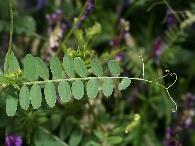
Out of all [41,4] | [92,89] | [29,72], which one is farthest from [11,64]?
[41,4]

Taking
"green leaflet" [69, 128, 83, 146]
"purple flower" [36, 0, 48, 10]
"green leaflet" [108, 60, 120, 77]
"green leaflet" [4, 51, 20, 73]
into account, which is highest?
"purple flower" [36, 0, 48, 10]

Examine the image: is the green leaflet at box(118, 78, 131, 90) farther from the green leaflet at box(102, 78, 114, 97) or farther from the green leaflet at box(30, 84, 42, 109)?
the green leaflet at box(30, 84, 42, 109)

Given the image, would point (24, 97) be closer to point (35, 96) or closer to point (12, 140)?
point (35, 96)

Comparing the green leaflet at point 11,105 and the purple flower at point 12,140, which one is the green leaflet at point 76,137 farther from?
the green leaflet at point 11,105

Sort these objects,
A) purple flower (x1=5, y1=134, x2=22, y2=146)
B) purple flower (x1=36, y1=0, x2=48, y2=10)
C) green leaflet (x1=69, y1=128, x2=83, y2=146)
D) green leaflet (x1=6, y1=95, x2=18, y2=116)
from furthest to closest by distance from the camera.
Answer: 1. purple flower (x1=36, y1=0, x2=48, y2=10)
2. green leaflet (x1=69, y1=128, x2=83, y2=146)
3. purple flower (x1=5, y1=134, x2=22, y2=146)
4. green leaflet (x1=6, y1=95, x2=18, y2=116)

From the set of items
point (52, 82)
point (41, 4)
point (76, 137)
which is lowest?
point (76, 137)

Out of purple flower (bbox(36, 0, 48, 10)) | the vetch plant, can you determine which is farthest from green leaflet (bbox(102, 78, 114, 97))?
purple flower (bbox(36, 0, 48, 10))

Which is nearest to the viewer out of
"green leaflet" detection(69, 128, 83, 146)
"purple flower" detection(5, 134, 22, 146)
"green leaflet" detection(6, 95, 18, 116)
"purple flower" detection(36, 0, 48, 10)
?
"green leaflet" detection(6, 95, 18, 116)

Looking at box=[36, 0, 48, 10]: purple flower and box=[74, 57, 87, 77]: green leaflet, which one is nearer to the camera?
box=[74, 57, 87, 77]: green leaflet

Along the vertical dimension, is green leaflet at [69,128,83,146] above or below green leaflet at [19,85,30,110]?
below
